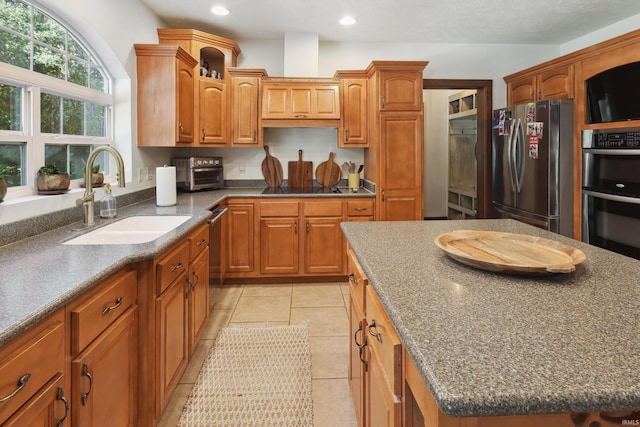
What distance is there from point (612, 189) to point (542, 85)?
49.0 inches

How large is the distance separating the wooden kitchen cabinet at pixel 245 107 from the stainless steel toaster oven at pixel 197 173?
33cm

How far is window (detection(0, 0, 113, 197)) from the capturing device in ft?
6.47

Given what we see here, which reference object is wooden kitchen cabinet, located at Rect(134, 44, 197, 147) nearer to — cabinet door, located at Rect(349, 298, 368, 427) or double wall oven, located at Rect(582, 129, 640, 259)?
cabinet door, located at Rect(349, 298, 368, 427)

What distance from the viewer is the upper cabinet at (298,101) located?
400cm

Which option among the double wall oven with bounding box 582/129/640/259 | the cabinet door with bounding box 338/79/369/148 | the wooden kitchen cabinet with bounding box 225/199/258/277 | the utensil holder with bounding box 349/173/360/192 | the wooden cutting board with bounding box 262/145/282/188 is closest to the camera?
the double wall oven with bounding box 582/129/640/259

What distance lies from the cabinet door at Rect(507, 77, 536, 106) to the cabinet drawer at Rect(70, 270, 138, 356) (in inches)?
155

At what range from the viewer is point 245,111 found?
4020 millimetres

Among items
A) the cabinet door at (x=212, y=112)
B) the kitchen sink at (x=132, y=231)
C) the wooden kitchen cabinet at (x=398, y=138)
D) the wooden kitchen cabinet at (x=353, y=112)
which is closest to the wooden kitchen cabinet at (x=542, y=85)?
the wooden kitchen cabinet at (x=398, y=138)

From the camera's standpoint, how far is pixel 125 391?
1.58 m

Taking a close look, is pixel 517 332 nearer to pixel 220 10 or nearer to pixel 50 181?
pixel 50 181

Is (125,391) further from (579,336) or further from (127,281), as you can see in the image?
(579,336)

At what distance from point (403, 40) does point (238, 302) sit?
3304 mm

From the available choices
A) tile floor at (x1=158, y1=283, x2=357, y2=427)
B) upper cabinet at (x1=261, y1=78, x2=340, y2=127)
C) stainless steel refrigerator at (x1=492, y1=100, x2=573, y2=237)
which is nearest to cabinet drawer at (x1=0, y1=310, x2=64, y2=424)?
tile floor at (x1=158, y1=283, x2=357, y2=427)

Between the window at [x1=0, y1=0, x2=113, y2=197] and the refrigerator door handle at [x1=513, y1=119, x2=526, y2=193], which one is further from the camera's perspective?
the refrigerator door handle at [x1=513, y1=119, x2=526, y2=193]
